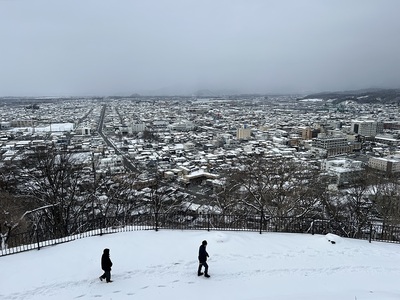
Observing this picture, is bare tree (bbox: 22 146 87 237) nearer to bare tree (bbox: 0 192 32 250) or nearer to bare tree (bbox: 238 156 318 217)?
bare tree (bbox: 0 192 32 250)

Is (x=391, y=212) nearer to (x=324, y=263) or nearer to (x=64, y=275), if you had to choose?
(x=324, y=263)

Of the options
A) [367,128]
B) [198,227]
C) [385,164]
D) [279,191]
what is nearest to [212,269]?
[198,227]

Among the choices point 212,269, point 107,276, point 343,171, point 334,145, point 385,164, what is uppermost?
point 107,276

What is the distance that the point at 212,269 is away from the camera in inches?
368

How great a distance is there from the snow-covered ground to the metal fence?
2.08ft

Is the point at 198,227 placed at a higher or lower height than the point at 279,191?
higher

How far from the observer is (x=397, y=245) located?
38.8ft

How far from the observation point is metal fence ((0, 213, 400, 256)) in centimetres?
1176

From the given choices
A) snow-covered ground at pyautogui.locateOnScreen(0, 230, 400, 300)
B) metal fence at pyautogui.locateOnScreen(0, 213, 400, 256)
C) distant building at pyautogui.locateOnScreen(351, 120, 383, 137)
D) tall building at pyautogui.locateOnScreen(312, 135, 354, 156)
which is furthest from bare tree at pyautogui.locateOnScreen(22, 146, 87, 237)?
distant building at pyautogui.locateOnScreen(351, 120, 383, 137)

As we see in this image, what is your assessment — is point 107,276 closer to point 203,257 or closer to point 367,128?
point 203,257

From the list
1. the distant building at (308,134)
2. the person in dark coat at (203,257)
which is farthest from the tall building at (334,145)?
the person in dark coat at (203,257)

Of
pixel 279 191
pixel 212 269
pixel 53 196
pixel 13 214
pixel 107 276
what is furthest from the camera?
pixel 279 191

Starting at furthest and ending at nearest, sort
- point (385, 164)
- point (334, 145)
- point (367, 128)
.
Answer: point (367, 128) → point (334, 145) → point (385, 164)

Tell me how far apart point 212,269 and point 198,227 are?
160 inches
